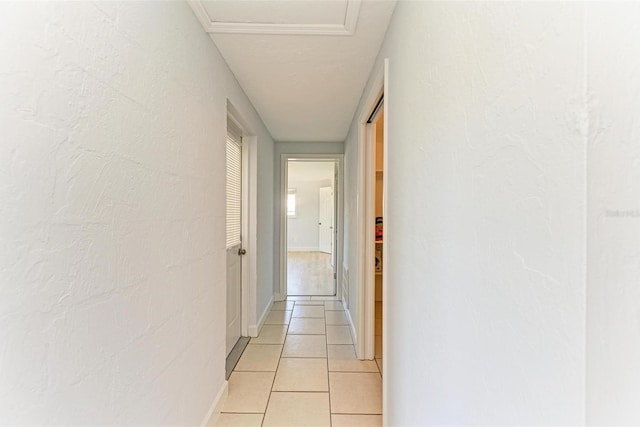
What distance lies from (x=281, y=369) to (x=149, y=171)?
74.5 inches

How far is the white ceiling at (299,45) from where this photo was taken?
146 centimetres

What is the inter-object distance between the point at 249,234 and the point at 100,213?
2180 mm

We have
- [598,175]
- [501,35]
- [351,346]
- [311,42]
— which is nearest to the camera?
[598,175]

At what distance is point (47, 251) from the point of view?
0.71m

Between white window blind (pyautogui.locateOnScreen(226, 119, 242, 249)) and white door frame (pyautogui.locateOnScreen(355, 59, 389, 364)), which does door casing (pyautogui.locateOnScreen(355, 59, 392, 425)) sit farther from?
white window blind (pyautogui.locateOnScreen(226, 119, 242, 249))

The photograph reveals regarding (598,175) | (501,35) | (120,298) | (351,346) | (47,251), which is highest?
(501,35)

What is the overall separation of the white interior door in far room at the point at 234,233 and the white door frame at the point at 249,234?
0.13ft

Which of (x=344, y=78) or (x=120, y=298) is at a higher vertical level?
(x=344, y=78)

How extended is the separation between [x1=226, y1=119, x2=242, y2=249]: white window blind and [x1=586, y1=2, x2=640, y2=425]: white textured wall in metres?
2.44

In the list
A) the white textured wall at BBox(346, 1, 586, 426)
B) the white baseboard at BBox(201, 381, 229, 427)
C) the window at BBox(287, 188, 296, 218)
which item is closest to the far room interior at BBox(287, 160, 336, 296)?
the window at BBox(287, 188, 296, 218)

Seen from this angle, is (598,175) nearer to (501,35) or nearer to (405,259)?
(501,35)

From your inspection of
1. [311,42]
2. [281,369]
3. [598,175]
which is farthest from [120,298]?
[281,369]

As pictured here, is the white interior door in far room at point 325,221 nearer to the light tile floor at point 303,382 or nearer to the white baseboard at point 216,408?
the light tile floor at point 303,382

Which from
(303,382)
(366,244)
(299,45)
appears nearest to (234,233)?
(366,244)
